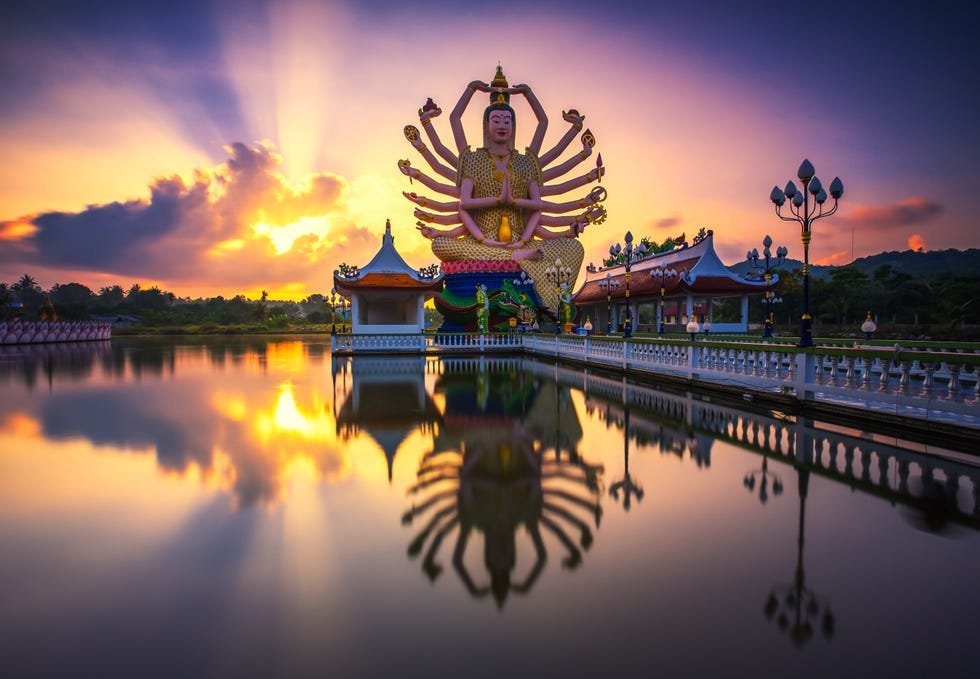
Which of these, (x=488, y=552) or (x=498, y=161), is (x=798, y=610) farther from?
(x=498, y=161)

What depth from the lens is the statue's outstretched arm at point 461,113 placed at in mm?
30312

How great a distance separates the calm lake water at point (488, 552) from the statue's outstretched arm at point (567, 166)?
89.3ft

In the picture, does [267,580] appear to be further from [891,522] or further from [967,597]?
[891,522]

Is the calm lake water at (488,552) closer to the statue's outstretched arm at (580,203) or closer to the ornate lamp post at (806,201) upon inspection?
the ornate lamp post at (806,201)

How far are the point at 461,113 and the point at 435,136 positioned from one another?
213cm

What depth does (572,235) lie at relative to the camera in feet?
107

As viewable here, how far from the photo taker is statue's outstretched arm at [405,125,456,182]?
29.8m

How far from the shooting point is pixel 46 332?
3722cm

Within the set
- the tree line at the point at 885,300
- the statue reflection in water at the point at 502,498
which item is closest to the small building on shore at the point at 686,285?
the tree line at the point at 885,300

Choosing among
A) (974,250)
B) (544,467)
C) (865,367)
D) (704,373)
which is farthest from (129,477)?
(974,250)

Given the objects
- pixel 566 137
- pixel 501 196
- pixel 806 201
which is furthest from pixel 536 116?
pixel 806 201

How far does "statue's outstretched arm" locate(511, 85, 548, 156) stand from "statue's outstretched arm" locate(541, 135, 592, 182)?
1.46 metres

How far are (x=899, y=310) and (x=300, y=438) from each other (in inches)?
1948

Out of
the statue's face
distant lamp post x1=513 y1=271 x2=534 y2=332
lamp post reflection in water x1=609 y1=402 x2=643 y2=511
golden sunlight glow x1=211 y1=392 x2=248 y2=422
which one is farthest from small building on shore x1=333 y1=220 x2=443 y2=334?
lamp post reflection in water x1=609 y1=402 x2=643 y2=511
